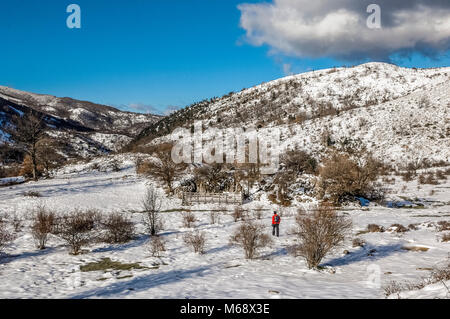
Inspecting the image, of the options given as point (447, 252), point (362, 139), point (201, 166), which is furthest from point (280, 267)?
point (362, 139)

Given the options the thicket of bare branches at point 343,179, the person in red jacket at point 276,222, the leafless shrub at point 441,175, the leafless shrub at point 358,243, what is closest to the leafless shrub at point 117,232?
the person in red jacket at point 276,222

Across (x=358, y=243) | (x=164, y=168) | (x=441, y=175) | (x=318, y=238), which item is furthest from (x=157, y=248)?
(x=441, y=175)

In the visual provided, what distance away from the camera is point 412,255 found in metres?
10.9

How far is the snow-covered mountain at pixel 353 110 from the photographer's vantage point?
1737 inches

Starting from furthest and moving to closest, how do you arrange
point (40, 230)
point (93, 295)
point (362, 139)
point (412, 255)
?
point (362, 139)
point (40, 230)
point (412, 255)
point (93, 295)

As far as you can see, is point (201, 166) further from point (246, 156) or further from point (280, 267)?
point (280, 267)

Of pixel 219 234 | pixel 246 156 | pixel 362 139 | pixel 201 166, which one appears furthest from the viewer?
pixel 362 139

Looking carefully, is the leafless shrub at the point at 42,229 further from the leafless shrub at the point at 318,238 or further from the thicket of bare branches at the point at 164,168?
the thicket of bare branches at the point at 164,168

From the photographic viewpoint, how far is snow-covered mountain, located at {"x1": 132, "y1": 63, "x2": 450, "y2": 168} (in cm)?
4412

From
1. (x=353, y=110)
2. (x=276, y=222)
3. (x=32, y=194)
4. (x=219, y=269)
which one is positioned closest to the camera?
(x=219, y=269)

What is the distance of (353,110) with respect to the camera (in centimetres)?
5603

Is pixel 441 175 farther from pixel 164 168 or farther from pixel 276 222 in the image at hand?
pixel 164 168

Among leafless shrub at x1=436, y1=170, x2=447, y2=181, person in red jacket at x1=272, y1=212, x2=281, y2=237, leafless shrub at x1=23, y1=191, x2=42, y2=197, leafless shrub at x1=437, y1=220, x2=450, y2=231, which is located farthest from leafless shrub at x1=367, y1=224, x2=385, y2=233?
leafless shrub at x1=23, y1=191, x2=42, y2=197
